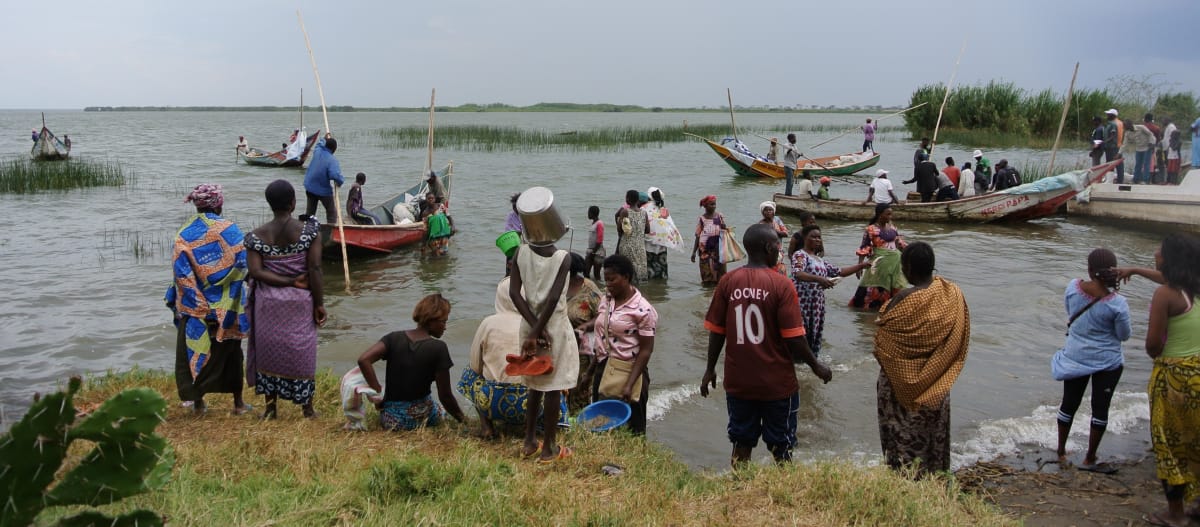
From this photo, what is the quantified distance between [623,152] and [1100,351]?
3471 cm

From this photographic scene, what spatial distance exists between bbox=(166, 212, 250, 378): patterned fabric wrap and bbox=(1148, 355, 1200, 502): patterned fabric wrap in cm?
506

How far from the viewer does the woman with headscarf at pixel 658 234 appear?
10219 millimetres

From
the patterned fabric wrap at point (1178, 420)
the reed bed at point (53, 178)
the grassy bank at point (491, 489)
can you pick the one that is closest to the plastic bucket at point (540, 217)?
the grassy bank at point (491, 489)

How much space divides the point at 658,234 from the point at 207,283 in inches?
254

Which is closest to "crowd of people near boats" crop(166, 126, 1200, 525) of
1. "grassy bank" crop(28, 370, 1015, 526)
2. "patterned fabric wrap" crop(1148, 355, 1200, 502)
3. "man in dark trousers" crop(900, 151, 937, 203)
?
"patterned fabric wrap" crop(1148, 355, 1200, 502)

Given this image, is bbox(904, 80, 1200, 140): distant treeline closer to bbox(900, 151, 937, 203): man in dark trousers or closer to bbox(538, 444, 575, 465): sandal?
bbox(900, 151, 937, 203): man in dark trousers

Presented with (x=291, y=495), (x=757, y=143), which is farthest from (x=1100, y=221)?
(x=757, y=143)

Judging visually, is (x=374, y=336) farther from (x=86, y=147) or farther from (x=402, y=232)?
(x=86, y=147)

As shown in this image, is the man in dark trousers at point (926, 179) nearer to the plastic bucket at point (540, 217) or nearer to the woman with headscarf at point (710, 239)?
the woman with headscarf at point (710, 239)

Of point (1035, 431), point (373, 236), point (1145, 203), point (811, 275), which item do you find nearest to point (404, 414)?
point (811, 275)

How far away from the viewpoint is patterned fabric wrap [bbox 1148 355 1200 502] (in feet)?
12.9

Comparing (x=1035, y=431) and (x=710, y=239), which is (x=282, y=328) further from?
(x=710, y=239)

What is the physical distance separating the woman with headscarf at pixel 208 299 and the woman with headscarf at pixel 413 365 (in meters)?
1.02

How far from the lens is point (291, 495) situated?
3322 mm
